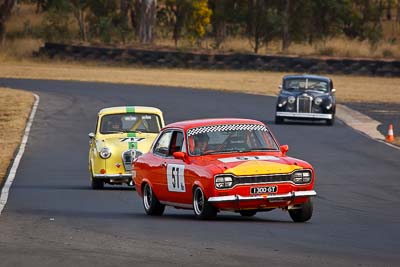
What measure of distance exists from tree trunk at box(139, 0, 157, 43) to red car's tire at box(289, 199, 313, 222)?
6053 cm

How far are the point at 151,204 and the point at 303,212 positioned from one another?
2.37 m

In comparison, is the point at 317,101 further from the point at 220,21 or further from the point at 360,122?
the point at 220,21

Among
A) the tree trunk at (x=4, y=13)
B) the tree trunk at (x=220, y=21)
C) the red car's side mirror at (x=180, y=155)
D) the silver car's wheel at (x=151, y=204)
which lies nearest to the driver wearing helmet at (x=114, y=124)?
the silver car's wheel at (x=151, y=204)

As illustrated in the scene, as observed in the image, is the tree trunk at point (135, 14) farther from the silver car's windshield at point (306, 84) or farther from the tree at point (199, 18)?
the silver car's windshield at point (306, 84)

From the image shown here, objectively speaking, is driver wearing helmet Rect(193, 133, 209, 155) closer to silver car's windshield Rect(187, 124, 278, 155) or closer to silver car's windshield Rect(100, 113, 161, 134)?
silver car's windshield Rect(187, 124, 278, 155)

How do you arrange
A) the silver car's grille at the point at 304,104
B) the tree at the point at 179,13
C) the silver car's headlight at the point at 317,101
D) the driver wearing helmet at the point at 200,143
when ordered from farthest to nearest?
1. the tree at the point at 179,13
2. the silver car's grille at the point at 304,104
3. the silver car's headlight at the point at 317,101
4. the driver wearing helmet at the point at 200,143

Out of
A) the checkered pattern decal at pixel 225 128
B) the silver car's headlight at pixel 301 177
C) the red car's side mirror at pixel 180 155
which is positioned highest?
the checkered pattern decal at pixel 225 128

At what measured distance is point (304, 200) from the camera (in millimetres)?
14211

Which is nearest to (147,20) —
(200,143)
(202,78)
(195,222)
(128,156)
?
(202,78)

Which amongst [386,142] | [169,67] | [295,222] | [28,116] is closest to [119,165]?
[295,222]

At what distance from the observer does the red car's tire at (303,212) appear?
14.3 m

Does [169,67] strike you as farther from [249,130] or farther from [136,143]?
[249,130]

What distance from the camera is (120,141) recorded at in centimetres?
2098

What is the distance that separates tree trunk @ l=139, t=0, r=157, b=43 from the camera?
246 feet
